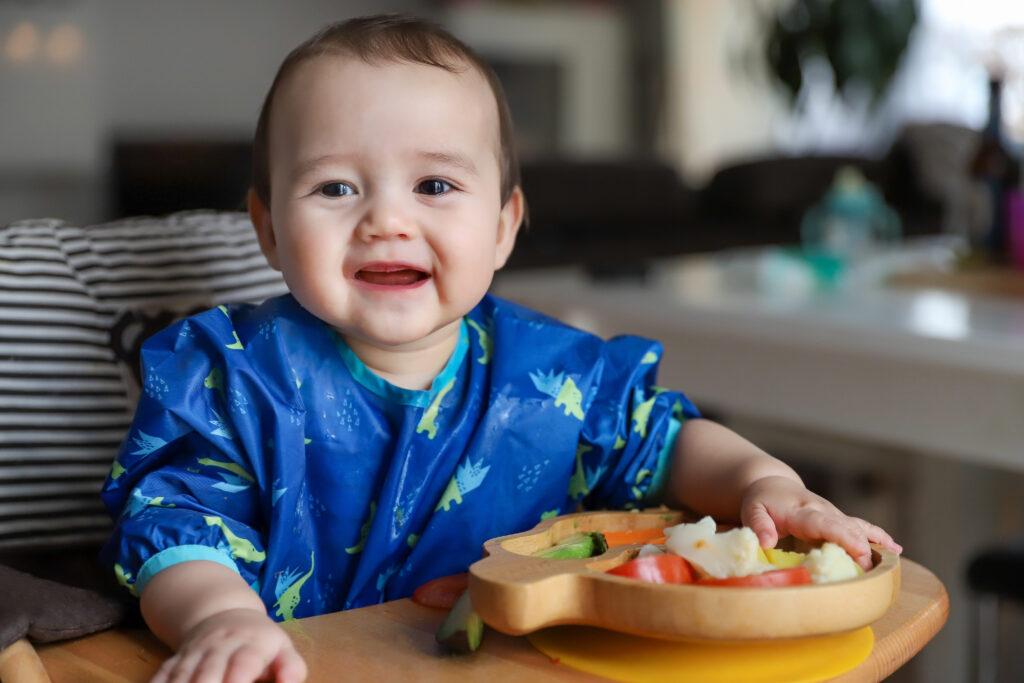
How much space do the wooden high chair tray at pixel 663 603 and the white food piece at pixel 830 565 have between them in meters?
0.01

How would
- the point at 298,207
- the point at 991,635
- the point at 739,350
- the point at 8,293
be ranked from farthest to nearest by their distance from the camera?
the point at 991,635
the point at 739,350
the point at 8,293
the point at 298,207

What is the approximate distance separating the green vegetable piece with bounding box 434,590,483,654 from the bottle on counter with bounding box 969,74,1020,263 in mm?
1613

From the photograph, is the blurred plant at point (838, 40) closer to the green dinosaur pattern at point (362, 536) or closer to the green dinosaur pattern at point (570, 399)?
the green dinosaur pattern at point (570, 399)

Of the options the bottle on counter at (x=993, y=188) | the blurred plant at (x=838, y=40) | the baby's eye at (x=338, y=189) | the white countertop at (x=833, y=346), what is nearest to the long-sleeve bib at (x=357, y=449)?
the baby's eye at (x=338, y=189)

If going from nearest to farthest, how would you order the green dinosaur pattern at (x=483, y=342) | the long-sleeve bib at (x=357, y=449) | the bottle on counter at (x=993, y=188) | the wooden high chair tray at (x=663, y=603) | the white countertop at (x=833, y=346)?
the wooden high chair tray at (x=663, y=603) < the long-sleeve bib at (x=357, y=449) < the green dinosaur pattern at (x=483, y=342) < the white countertop at (x=833, y=346) < the bottle on counter at (x=993, y=188)

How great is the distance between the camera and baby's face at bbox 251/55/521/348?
81cm

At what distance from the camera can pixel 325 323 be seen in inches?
35.1

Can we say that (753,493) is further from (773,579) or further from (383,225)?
(383,225)

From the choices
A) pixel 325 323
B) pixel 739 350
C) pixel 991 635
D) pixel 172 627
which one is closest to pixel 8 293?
pixel 325 323

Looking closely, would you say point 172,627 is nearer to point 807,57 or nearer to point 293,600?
point 293,600

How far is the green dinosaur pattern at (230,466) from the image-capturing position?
0.82 metres

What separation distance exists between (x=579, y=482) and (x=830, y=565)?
0.31 m

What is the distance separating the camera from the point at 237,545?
81 cm

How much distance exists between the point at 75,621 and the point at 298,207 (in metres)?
0.29
